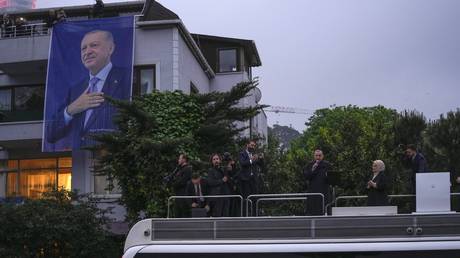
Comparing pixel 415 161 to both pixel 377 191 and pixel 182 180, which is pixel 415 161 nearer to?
pixel 377 191

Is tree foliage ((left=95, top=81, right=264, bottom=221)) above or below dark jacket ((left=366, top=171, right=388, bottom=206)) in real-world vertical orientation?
above

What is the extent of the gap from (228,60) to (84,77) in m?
10.4

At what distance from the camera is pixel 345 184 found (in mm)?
19031

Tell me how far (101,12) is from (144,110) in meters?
8.79

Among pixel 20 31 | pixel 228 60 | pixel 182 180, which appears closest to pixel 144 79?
pixel 20 31

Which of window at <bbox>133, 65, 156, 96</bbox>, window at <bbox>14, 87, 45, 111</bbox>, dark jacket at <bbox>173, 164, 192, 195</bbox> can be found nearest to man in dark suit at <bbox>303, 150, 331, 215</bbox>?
dark jacket at <bbox>173, 164, 192, 195</bbox>

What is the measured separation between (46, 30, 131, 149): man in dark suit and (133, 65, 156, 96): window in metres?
0.83

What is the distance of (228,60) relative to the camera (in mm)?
31516

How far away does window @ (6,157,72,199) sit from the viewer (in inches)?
985

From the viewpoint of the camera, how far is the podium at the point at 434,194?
6941mm

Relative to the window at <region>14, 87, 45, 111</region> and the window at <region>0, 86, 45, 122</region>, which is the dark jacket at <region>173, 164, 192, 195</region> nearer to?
the window at <region>0, 86, 45, 122</region>

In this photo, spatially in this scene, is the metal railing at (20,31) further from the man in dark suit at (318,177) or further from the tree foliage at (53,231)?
the man in dark suit at (318,177)

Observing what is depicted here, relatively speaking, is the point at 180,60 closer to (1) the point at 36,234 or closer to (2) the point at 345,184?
(2) the point at 345,184

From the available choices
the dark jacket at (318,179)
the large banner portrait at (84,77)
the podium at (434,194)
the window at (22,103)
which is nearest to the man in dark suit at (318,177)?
the dark jacket at (318,179)
